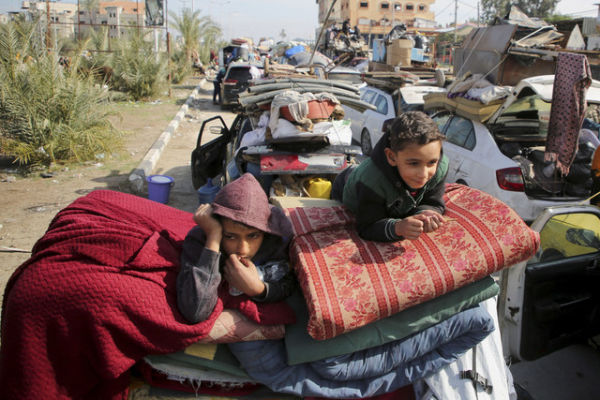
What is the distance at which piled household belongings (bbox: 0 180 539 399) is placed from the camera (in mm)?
1438

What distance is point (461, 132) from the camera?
602 cm

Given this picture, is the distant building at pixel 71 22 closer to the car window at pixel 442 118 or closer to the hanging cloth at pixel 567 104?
the car window at pixel 442 118

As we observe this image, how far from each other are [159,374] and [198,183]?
409cm

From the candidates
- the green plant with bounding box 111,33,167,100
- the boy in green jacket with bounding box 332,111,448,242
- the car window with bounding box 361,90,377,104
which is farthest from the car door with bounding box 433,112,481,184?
the green plant with bounding box 111,33,167,100

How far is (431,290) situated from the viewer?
5.51 feet

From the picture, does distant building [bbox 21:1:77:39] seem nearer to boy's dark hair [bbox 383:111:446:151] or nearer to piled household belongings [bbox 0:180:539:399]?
piled household belongings [bbox 0:180:539:399]

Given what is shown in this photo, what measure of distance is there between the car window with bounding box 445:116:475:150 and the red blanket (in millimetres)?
4845

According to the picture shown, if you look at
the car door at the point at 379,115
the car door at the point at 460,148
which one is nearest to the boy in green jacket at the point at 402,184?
the car door at the point at 460,148

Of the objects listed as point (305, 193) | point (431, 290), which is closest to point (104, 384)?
point (431, 290)

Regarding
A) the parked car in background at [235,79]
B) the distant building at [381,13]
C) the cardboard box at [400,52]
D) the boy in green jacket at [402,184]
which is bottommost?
the boy in green jacket at [402,184]

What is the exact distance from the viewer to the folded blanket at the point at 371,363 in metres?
1.68

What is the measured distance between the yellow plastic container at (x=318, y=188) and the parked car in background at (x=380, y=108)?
3961 mm

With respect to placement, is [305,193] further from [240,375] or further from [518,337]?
[240,375]

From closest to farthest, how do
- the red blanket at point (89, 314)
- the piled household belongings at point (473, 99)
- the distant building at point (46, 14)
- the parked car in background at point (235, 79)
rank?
1. the red blanket at point (89, 314)
2. the piled household belongings at point (473, 99)
3. the distant building at point (46, 14)
4. the parked car in background at point (235, 79)
